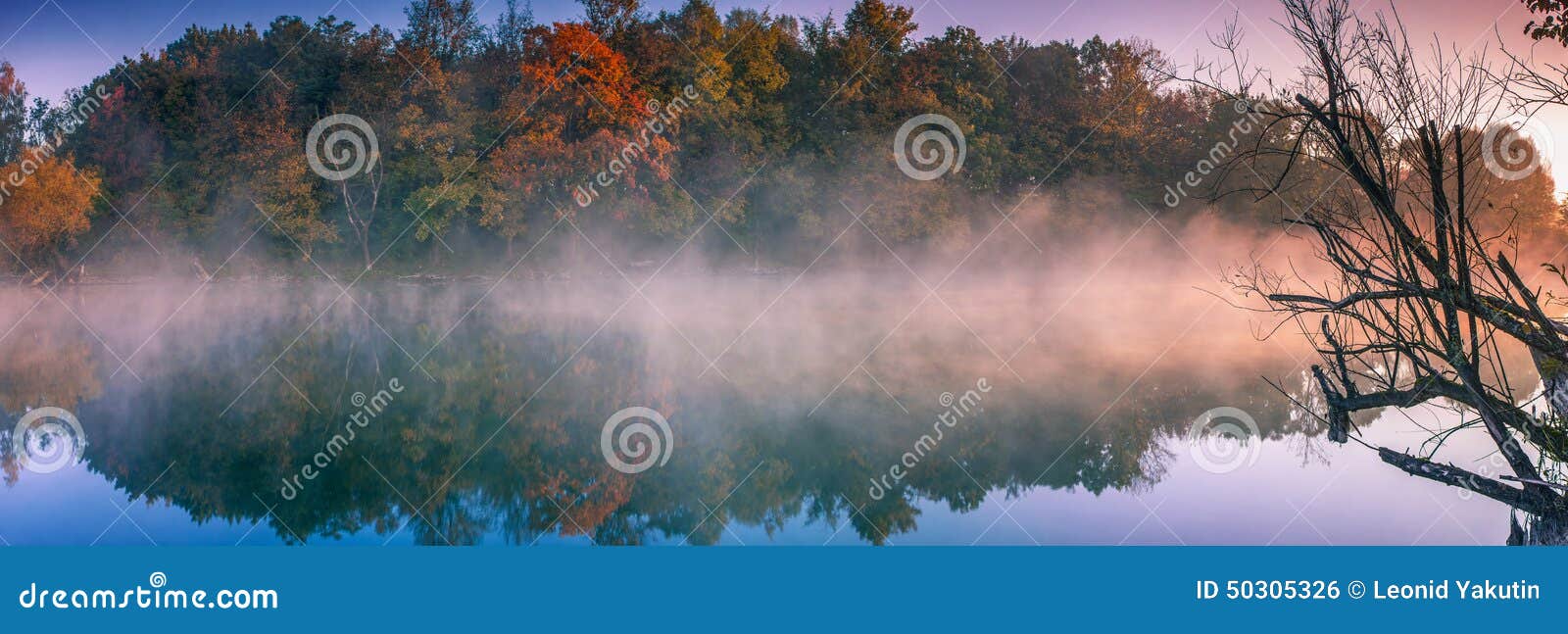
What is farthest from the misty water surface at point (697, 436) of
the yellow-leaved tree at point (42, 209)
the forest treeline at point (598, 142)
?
the forest treeline at point (598, 142)

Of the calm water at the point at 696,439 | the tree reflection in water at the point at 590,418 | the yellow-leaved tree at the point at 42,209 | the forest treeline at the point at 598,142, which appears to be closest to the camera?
the calm water at the point at 696,439

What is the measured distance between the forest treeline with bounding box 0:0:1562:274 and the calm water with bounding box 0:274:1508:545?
13.6 m

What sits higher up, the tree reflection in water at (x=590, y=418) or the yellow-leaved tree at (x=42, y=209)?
the yellow-leaved tree at (x=42, y=209)

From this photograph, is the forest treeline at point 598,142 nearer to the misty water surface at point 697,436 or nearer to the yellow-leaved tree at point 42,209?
the yellow-leaved tree at point 42,209

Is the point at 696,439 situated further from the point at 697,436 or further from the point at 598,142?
the point at 598,142

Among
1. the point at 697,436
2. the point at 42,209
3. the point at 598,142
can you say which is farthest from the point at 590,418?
the point at 42,209

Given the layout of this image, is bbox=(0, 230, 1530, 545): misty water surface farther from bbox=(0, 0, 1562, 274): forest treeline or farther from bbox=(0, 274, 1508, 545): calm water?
bbox=(0, 0, 1562, 274): forest treeline

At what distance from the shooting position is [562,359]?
17.5 metres

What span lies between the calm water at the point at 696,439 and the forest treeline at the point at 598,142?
13602 millimetres

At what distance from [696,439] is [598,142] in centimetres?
2386

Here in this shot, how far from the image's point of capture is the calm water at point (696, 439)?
8.98m

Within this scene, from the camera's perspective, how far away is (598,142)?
33.8 metres

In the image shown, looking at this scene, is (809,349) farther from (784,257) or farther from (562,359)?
(784,257)

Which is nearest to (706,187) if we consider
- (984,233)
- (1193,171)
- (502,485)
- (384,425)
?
(984,233)
